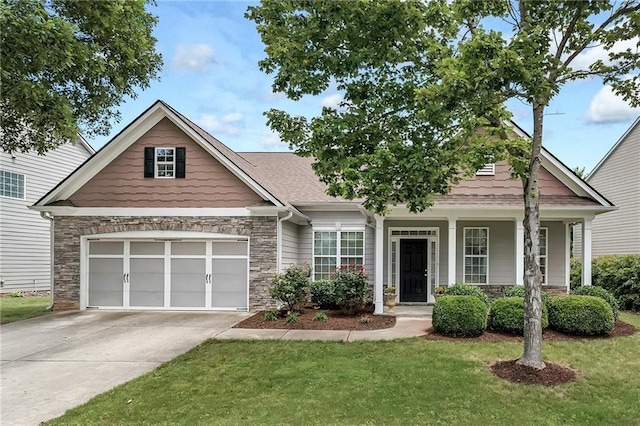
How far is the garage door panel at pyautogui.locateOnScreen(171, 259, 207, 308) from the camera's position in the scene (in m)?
13.6

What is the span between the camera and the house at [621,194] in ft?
63.2

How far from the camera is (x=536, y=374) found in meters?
6.91

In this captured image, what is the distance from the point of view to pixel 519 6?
7.08 meters

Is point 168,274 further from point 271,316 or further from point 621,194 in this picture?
point 621,194

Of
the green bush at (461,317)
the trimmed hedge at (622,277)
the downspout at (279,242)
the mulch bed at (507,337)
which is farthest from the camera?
the trimmed hedge at (622,277)

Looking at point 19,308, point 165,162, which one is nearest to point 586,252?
point 165,162

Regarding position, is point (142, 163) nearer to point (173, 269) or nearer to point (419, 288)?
point (173, 269)

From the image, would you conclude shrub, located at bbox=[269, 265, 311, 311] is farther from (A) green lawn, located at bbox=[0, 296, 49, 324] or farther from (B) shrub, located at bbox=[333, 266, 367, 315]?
(A) green lawn, located at bbox=[0, 296, 49, 324]

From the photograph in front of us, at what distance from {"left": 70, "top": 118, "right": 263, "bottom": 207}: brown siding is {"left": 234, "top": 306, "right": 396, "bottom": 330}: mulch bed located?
3.93 m

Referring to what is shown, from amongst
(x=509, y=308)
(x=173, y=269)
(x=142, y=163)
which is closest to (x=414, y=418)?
(x=509, y=308)

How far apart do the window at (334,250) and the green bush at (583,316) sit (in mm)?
7083

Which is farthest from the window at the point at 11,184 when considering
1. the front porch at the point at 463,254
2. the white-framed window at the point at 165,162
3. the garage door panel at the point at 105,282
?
the front porch at the point at 463,254

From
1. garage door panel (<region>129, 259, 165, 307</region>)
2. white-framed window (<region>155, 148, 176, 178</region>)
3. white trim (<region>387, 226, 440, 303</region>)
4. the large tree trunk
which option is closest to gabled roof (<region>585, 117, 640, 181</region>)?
white trim (<region>387, 226, 440, 303</region>)

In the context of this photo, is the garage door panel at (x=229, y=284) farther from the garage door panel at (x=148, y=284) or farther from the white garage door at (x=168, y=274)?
the garage door panel at (x=148, y=284)
